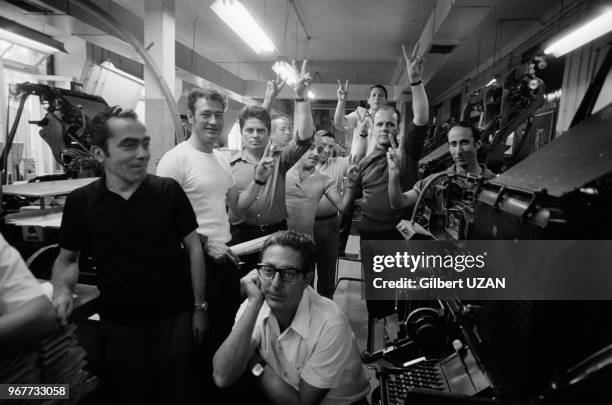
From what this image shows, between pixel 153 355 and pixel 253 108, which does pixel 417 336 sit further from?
pixel 253 108

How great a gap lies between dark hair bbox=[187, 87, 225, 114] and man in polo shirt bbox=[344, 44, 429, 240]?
106 cm

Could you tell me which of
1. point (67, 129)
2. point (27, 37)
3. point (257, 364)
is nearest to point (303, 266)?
point (257, 364)

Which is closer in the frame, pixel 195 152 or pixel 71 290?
pixel 71 290

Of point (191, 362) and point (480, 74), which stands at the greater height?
point (480, 74)

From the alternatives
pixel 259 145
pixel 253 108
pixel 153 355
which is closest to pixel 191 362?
pixel 153 355

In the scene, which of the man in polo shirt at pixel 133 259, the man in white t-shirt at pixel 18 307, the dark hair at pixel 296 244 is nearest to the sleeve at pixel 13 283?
the man in white t-shirt at pixel 18 307

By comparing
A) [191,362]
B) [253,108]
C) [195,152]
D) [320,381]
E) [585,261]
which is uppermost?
[253,108]

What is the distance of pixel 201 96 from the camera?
2.00 meters

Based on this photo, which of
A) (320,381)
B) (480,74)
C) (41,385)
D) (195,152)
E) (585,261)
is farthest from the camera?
(480,74)

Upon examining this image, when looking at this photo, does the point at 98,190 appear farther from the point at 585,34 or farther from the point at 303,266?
the point at 585,34

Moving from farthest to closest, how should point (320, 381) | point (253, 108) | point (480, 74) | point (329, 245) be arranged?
point (480, 74), point (329, 245), point (253, 108), point (320, 381)

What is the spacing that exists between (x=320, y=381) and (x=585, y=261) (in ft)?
3.09

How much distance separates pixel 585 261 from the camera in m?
0.71

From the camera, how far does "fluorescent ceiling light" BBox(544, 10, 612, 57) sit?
9.39 ft
